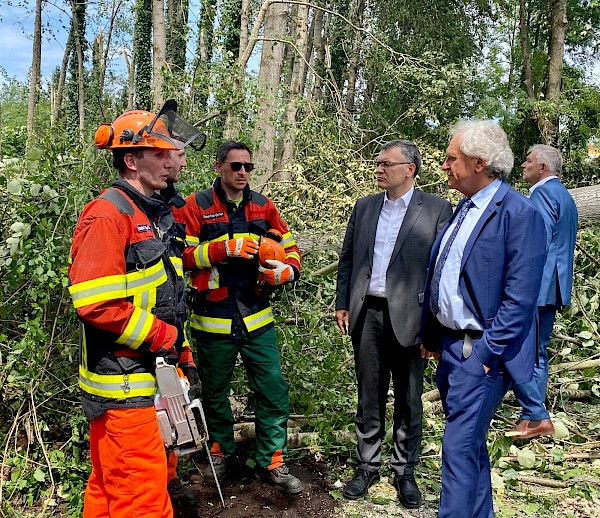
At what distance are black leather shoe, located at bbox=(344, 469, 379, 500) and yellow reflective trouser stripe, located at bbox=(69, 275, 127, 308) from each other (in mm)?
2147

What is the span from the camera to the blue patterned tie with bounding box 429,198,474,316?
9.30 ft

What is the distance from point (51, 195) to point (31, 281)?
0.60m

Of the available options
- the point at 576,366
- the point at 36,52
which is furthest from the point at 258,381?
the point at 36,52

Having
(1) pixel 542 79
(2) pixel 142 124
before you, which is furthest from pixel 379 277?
(1) pixel 542 79

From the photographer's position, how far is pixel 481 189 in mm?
2781

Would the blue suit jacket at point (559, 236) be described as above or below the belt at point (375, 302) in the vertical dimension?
above

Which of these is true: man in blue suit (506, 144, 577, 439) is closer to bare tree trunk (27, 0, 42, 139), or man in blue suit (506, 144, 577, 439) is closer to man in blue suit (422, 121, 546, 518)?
man in blue suit (422, 121, 546, 518)

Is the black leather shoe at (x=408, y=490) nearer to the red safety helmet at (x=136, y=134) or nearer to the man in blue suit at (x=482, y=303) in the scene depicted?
the man in blue suit at (x=482, y=303)

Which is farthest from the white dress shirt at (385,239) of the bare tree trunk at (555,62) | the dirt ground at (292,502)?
the bare tree trunk at (555,62)

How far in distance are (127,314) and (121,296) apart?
81 millimetres

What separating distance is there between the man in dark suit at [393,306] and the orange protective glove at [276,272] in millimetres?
477

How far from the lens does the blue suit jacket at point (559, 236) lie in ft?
14.4

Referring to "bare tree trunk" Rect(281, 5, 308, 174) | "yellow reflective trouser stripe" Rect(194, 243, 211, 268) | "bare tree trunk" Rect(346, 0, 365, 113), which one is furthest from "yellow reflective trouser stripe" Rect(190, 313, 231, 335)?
"bare tree trunk" Rect(346, 0, 365, 113)

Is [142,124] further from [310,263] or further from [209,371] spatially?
[310,263]
